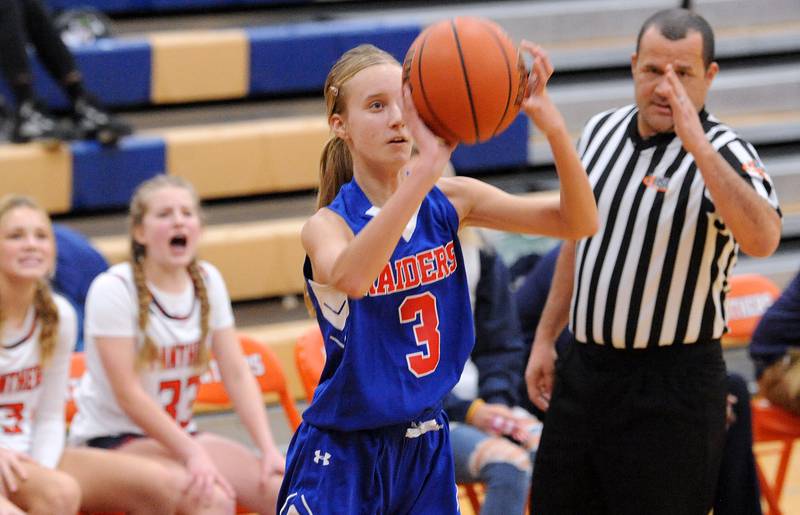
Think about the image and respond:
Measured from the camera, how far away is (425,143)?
7.43 ft

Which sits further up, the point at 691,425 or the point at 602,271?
the point at 602,271

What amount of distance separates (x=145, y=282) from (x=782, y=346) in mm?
2411

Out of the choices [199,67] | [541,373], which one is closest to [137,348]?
[541,373]

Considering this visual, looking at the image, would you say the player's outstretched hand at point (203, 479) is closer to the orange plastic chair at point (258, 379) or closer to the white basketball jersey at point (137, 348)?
the white basketball jersey at point (137, 348)

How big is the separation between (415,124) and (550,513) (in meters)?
1.58

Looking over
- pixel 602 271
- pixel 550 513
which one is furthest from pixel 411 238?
pixel 550 513

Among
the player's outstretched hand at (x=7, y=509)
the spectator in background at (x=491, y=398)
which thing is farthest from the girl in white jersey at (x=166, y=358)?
the spectator in background at (x=491, y=398)

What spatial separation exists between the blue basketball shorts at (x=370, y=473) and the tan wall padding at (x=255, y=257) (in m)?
3.47

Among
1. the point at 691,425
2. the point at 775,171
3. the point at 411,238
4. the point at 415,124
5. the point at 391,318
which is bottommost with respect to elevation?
the point at 691,425

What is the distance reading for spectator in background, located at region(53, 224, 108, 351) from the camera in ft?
16.3

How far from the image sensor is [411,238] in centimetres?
255

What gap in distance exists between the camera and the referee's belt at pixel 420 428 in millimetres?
2576

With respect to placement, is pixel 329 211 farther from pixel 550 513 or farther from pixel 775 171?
pixel 775 171

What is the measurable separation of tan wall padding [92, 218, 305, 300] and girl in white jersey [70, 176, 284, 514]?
1675 millimetres
